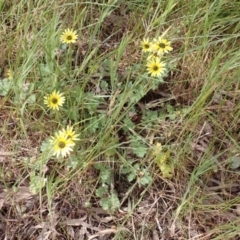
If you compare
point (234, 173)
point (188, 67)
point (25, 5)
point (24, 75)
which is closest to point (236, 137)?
point (234, 173)

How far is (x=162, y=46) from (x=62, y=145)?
0.45 meters

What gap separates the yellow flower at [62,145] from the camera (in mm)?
1446

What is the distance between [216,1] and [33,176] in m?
0.79

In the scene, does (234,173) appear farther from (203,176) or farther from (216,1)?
(216,1)

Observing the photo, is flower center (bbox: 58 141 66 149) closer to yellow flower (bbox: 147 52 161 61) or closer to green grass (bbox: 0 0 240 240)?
green grass (bbox: 0 0 240 240)

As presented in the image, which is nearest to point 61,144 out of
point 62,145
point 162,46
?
point 62,145

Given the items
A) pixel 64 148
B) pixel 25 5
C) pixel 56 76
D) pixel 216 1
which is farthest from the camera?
pixel 25 5

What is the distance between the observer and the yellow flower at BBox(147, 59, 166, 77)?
1.58 m

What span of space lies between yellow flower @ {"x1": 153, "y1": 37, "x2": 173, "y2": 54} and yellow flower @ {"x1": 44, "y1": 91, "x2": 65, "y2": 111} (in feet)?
1.08

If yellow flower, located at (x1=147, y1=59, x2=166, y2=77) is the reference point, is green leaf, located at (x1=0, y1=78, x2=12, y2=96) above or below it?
below

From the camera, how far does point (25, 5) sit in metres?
1.80

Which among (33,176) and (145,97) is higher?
(145,97)

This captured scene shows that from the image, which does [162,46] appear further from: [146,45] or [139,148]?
[139,148]

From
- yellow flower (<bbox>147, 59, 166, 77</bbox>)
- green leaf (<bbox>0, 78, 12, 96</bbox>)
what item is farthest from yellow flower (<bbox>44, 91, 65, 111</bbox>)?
yellow flower (<bbox>147, 59, 166, 77</bbox>)
